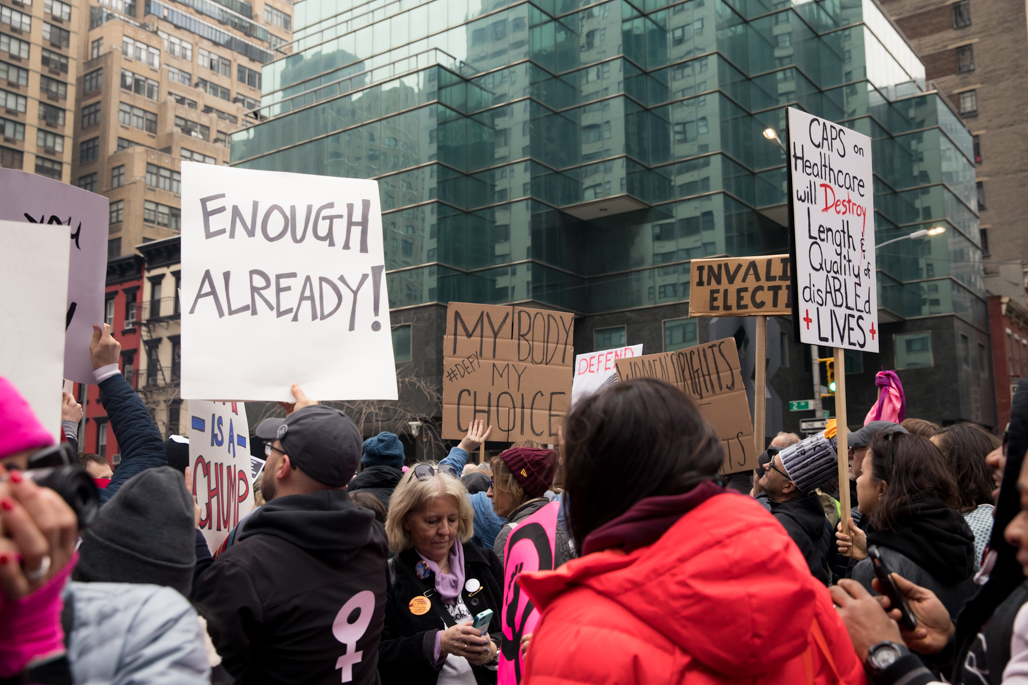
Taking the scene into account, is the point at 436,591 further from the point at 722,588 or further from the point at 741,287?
the point at 741,287

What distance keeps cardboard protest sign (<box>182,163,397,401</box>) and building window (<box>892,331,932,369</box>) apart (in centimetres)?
3377

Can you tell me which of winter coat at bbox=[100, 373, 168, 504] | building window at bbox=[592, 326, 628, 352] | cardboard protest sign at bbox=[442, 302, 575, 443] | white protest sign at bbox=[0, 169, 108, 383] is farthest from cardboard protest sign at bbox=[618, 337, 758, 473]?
building window at bbox=[592, 326, 628, 352]

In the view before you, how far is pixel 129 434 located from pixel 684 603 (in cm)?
227

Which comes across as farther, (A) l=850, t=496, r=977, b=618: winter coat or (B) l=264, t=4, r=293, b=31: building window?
(B) l=264, t=4, r=293, b=31: building window

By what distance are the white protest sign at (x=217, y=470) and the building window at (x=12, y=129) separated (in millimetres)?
70840

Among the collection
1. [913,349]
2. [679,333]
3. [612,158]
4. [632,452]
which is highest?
[612,158]

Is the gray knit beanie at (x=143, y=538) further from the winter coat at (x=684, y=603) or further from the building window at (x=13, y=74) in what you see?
the building window at (x=13, y=74)

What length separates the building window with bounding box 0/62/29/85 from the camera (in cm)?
6356

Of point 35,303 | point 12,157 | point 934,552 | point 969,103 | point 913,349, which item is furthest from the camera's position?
point 12,157

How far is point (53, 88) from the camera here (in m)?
67.4

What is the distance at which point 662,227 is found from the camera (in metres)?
30.8

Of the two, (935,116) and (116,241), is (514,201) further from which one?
(116,241)

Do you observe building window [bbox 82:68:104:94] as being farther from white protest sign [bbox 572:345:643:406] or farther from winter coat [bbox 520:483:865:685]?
winter coat [bbox 520:483:865:685]

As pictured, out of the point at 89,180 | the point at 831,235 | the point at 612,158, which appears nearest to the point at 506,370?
the point at 831,235
